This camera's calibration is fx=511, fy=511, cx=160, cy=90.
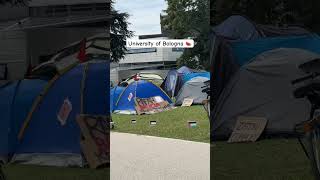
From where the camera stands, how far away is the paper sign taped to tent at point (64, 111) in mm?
3383

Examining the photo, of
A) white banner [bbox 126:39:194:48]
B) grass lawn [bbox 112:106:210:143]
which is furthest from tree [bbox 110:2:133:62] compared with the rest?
grass lawn [bbox 112:106:210:143]

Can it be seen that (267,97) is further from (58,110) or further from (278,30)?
(58,110)

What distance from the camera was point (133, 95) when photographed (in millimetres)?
11547

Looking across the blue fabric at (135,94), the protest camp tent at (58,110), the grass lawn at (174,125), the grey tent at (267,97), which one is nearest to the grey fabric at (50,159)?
the protest camp tent at (58,110)

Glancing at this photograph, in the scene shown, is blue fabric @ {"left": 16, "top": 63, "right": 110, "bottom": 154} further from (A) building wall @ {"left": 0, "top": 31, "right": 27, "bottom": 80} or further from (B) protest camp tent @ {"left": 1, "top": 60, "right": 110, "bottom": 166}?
(A) building wall @ {"left": 0, "top": 31, "right": 27, "bottom": 80}

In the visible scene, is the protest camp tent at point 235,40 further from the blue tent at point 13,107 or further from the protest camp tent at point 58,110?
the blue tent at point 13,107

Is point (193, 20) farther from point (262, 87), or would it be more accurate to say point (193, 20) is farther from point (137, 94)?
point (137, 94)

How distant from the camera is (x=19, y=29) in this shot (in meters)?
3.23

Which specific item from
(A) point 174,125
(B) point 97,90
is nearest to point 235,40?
(B) point 97,90

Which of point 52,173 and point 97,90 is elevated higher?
point 97,90

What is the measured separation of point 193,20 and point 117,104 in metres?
7.93

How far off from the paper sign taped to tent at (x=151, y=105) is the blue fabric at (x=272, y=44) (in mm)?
5468

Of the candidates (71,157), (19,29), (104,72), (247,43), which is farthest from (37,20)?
(247,43)

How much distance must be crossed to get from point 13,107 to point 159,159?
279cm
